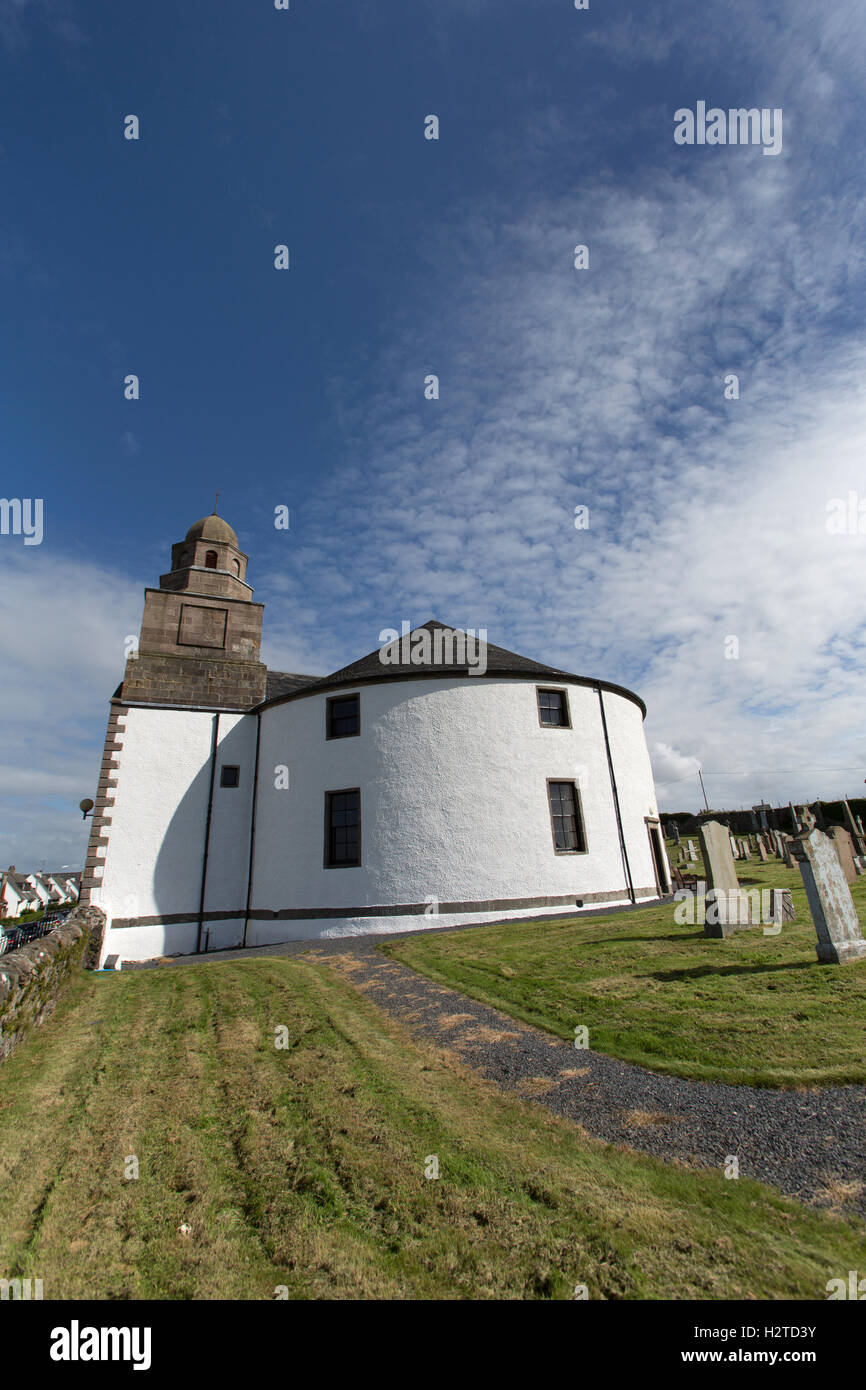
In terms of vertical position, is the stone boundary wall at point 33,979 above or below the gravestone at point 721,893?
below

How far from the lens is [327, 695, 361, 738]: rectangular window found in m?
19.1

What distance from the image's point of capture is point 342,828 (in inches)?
720

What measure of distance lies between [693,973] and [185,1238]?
7377 millimetres

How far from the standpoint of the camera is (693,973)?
8.55 meters

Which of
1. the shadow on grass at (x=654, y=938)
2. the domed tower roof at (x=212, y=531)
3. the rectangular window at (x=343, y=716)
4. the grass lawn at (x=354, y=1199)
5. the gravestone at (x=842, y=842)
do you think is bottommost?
the grass lawn at (x=354, y=1199)

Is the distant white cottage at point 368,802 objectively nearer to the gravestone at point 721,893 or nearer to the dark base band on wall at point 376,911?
the dark base band on wall at point 376,911

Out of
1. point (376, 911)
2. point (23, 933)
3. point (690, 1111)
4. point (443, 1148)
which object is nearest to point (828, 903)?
point (690, 1111)

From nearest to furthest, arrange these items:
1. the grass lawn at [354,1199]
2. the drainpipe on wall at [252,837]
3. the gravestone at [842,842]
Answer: the grass lawn at [354,1199] < the gravestone at [842,842] < the drainpipe on wall at [252,837]

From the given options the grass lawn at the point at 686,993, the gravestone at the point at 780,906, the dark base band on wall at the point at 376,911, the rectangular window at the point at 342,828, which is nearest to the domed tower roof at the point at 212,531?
the rectangular window at the point at 342,828

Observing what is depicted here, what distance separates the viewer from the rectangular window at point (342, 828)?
1795 centimetres

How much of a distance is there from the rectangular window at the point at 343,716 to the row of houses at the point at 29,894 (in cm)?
2573

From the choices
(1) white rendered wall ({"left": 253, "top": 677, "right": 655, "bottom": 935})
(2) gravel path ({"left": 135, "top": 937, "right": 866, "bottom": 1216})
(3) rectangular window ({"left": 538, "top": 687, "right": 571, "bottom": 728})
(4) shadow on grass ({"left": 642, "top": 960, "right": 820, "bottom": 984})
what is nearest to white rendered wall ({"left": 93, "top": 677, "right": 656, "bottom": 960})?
(1) white rendered wall ({"left": 253, "top": 677, "right": 655, "bottom": 935})

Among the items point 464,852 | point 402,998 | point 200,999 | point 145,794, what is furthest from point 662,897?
point 145,794
